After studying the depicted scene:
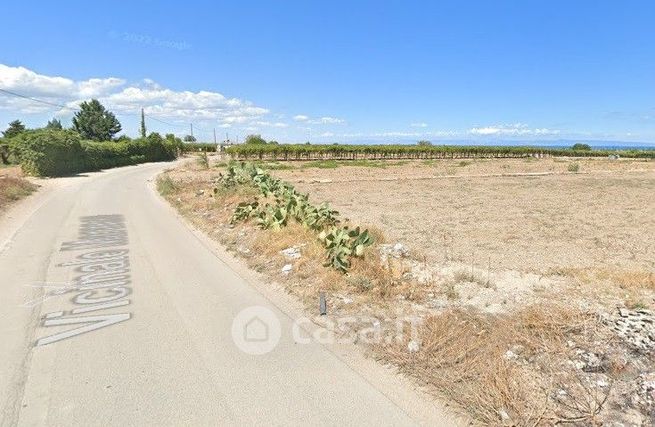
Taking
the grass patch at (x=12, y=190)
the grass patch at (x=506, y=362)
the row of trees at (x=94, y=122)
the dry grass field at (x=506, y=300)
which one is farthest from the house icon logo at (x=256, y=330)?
the row of trees at (x=94, y=122)

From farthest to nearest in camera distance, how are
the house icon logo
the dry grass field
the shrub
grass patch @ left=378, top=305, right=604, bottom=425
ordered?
the shrub → the house icon logo → the dry grass field → grass patch @ left=378, top=305, right=604, bottom=425

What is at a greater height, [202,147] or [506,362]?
[202,147]

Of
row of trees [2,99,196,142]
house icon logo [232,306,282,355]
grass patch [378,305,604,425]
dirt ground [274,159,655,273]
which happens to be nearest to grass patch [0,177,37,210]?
dirt ground [274,159,655,273]

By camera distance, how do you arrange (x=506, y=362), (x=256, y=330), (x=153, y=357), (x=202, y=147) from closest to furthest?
(x=506, y=362), (x=153, y=357), (x=256, y=330), (x=202, y=147)

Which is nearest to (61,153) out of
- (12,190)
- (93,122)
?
(12,190)

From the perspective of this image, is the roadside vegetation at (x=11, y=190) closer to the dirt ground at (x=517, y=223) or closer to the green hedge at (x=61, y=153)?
the green hedge at (x=61, y=153)

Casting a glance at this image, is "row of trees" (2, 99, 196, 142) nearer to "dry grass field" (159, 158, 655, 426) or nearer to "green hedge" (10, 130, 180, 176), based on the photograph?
"green hedge" (10, 130, 180, 176)

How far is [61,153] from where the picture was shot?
93.5 feet

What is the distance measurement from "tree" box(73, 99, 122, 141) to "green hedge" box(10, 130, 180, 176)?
133 ft

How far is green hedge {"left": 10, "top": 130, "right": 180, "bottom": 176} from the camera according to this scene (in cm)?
2641

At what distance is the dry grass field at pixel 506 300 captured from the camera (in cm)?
373

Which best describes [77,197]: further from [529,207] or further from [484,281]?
[529,207]

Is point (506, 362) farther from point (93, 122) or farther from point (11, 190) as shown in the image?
point (93, 122)

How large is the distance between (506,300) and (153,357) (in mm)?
4966
